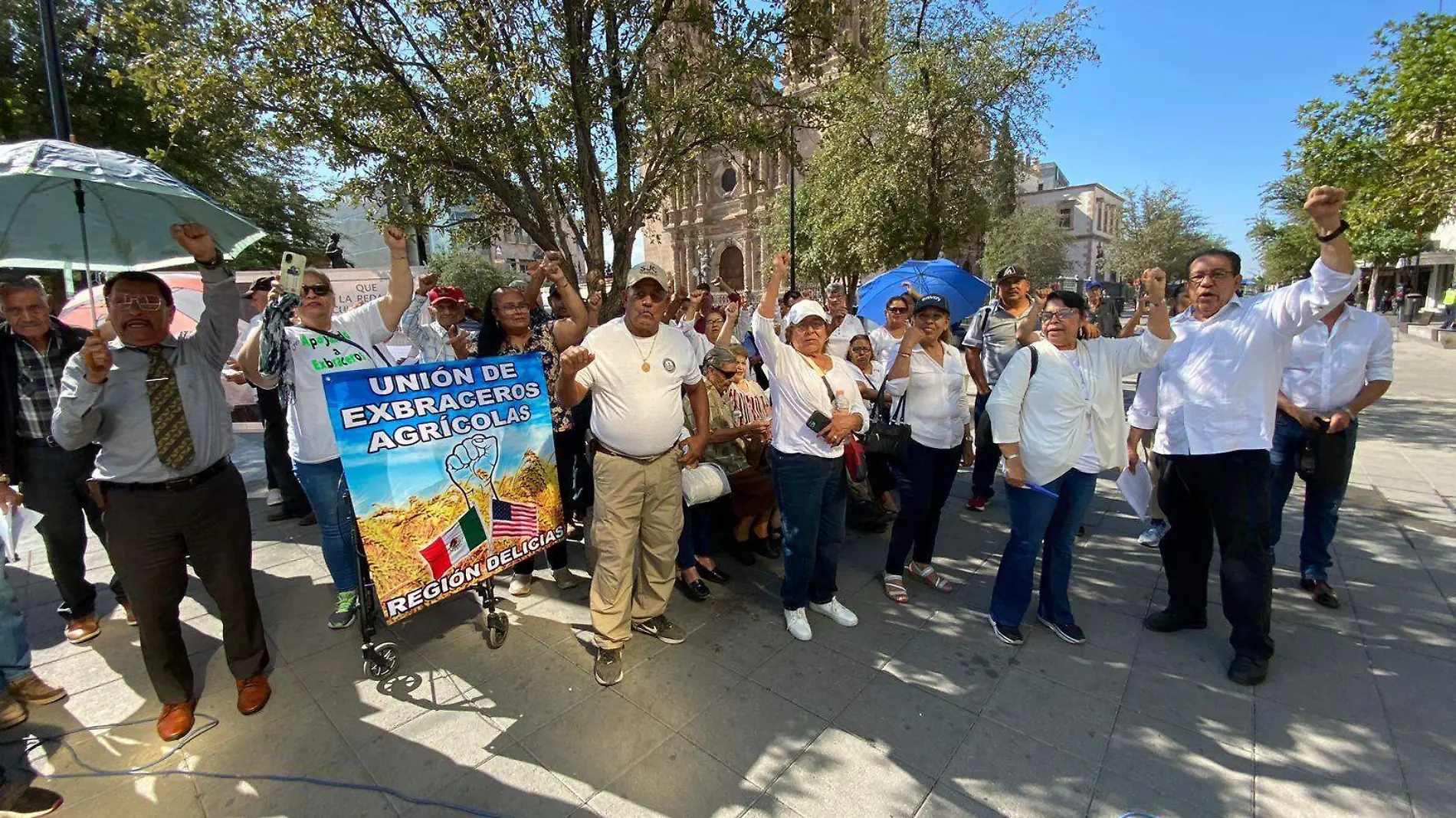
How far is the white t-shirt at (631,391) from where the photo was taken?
3.00 metres

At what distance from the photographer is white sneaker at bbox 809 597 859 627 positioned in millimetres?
3533

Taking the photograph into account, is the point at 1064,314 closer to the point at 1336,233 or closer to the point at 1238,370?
the point at 1238,370

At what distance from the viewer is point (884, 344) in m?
5.36

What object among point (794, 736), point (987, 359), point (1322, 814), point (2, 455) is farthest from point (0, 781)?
point (987, 359)

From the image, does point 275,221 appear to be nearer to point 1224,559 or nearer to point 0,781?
point 0,781

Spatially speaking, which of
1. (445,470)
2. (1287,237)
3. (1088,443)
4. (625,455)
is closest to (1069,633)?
(1088,443)

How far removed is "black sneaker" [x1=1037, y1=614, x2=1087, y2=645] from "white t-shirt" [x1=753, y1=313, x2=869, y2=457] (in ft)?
5.26

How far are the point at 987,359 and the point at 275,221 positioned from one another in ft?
64.7

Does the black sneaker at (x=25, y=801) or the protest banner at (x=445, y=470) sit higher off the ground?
the protest banner at (x=445, y=470)

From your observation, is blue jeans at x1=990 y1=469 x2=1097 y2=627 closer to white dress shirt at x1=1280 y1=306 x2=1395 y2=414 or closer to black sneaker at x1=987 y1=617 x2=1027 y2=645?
black sneaker at x1=987 y1=617 x2=1027 y2=645

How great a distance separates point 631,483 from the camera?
10.0ft

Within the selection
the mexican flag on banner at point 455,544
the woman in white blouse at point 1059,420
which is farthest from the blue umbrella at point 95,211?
the woman in white blouse at point 1059,420

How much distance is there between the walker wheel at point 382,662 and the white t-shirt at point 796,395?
7.55ft

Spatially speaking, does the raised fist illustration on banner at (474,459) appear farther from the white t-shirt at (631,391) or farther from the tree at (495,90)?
the tree at (495,90)
